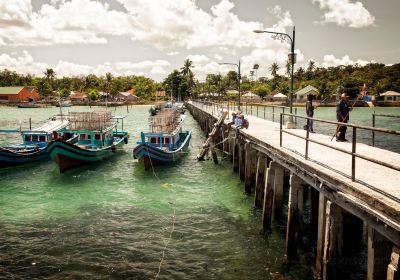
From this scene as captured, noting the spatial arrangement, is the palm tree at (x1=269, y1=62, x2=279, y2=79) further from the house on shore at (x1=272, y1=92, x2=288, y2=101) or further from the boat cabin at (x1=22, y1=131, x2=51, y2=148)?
the boat cabin at (x1=22, y1=131, x2=51, y2=148)

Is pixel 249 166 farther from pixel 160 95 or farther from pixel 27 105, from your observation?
pixel 160 95

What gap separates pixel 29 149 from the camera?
25.1 m

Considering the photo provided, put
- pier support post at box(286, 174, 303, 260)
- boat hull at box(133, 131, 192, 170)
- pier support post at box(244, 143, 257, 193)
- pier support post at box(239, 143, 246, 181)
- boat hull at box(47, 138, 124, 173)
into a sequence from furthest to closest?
boat hull at box(133, 131, 192, 170), boat hull at box(47, 138, 124, 173), pier support post at box(239, 143, 246, 181), pier support post at box(244, 143, 257, 193), pier support post at box(286, 174, 303, 260)

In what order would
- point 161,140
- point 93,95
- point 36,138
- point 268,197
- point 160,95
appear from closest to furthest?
point 268,197 → point 161,140 → point 36,138 → point 93,95 → point 160,95

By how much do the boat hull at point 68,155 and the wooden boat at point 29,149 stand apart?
2147mm

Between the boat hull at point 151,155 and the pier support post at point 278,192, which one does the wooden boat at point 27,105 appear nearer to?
the boat hull at point 151,155

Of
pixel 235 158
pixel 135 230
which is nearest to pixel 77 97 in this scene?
pixel 235 158

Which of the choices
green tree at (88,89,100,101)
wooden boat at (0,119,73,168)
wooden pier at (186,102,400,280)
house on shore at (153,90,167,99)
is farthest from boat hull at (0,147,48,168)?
house on shore at (153,90,167,99)

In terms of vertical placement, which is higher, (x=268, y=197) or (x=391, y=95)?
(x=391, y=95)

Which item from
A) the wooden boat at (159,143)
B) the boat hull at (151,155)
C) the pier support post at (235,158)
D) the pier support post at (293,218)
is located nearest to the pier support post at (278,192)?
the pier support post at (293,218)

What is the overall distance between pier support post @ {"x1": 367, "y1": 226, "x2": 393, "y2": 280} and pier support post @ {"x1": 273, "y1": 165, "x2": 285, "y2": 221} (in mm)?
5599

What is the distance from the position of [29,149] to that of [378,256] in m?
24.7

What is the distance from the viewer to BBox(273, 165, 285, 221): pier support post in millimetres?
11664

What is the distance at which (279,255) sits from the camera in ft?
33.4
